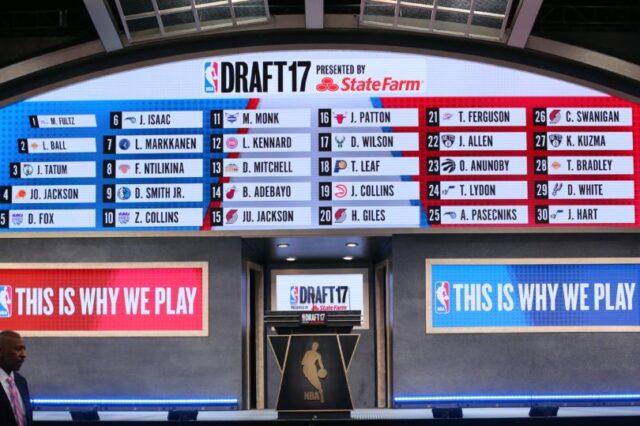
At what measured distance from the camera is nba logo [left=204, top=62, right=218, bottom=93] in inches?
442

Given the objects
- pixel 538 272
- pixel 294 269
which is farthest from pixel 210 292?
pixel 538 272

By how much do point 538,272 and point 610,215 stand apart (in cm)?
106

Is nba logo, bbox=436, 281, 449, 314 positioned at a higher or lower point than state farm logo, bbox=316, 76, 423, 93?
lower

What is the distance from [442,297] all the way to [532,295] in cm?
106

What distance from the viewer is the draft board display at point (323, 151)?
11023mm

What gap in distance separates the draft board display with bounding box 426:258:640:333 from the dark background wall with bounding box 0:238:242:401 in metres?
2.41

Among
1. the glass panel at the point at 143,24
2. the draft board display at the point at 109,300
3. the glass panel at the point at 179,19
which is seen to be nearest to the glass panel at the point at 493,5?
the glass panel at the point at 179,19

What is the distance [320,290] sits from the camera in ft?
42.8

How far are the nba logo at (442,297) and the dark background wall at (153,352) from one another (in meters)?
2.38

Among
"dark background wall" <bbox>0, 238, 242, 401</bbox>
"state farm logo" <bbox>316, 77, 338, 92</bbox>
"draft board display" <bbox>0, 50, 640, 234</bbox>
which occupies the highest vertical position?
"state farm logo" <bbox>316, 77, 338, 92</bbox>

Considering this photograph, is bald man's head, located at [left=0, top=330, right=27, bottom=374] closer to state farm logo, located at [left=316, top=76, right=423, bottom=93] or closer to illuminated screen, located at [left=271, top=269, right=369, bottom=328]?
state farm logo, located at [left=316, top=76, right=423, bottom=93]

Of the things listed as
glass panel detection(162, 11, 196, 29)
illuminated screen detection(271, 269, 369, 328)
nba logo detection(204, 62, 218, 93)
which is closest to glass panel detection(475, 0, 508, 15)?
glass panel detection(162, 11, 196, 29)

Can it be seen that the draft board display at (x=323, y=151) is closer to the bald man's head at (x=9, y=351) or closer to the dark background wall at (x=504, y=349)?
the dark background wall at (x=504, y=349)

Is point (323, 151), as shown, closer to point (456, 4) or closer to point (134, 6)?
point (456, 4)
